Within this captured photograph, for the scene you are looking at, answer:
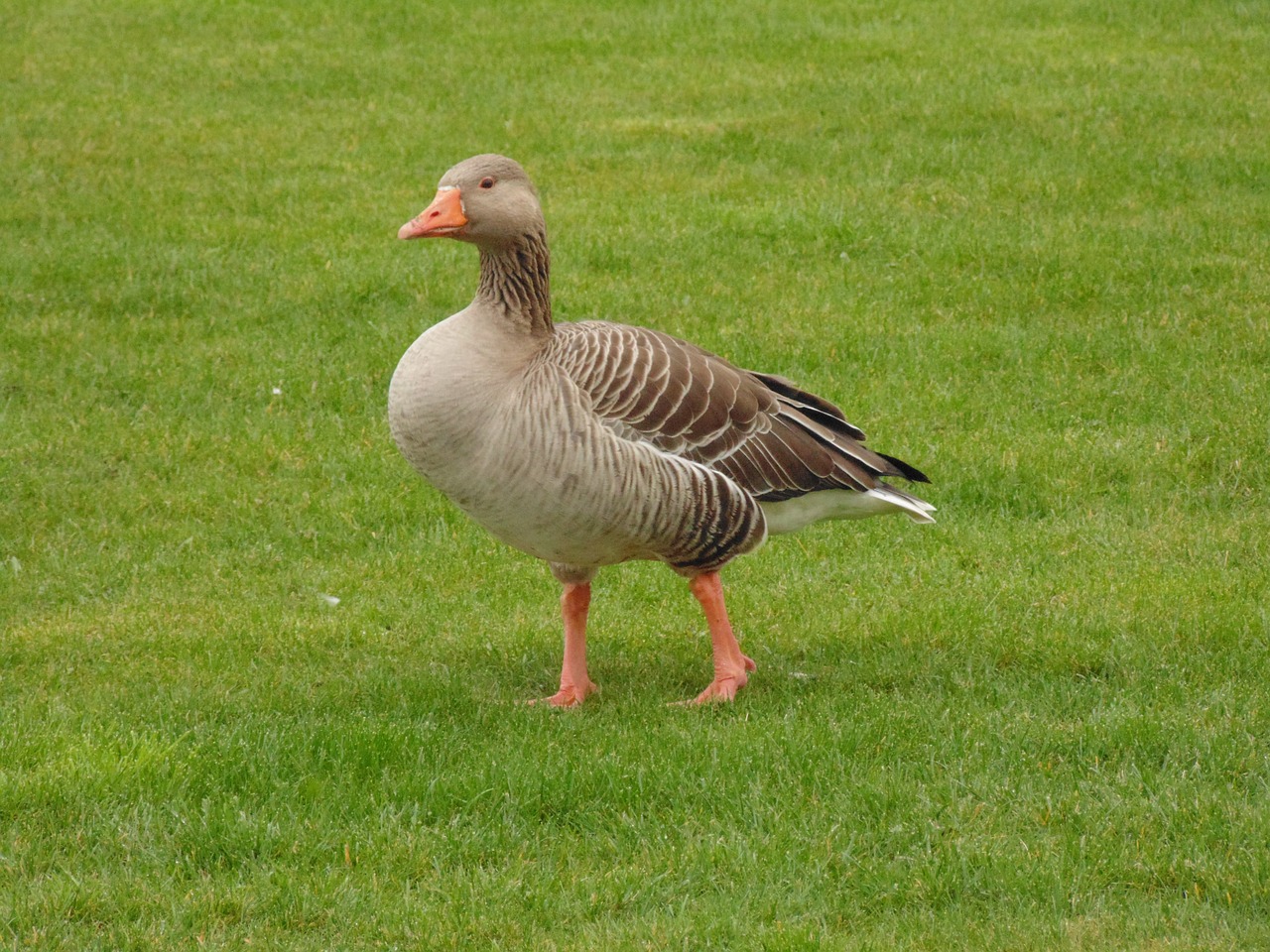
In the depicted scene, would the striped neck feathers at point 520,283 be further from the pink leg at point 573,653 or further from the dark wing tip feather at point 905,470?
the dark wing tip feather at point 905,470

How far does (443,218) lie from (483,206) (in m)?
0.19

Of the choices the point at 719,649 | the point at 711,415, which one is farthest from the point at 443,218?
the point at 719,649

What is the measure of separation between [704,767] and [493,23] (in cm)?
1515

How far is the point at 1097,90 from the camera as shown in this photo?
50.8ft

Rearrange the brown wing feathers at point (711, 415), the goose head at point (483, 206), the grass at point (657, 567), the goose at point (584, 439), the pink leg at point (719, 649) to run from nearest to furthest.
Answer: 1. the grass at point (657, 567)
2. the goose at point (584, 439)
3. the goose head at point (483, 206)
4. the brown wing feathers at point (711, 415)
5. the pink leg at point (719, 649)

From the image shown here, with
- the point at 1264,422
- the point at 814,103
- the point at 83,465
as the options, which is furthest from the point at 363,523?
the point at 814,103

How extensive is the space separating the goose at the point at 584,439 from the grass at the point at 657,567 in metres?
0.62

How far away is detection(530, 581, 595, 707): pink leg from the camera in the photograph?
6.45 m

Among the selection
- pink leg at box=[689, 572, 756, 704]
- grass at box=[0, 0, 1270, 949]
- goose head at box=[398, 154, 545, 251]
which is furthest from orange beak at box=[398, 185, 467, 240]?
grass at box=[0, 0, 1270, 949]

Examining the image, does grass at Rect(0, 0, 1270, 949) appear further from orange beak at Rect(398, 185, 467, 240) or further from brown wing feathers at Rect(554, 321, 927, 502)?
orange beak at Rect(398, 185, 467, 240)

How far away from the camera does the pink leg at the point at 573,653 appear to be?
645 centimetres

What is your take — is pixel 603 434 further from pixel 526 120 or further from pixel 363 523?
pixel 526 120

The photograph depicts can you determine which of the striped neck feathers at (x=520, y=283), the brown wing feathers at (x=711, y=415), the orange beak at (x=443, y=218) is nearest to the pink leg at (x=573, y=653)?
the brown wing feathers at (x=711, y=415)

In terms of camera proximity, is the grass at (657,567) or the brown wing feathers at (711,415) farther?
the brown wing feathers at (711,415)
